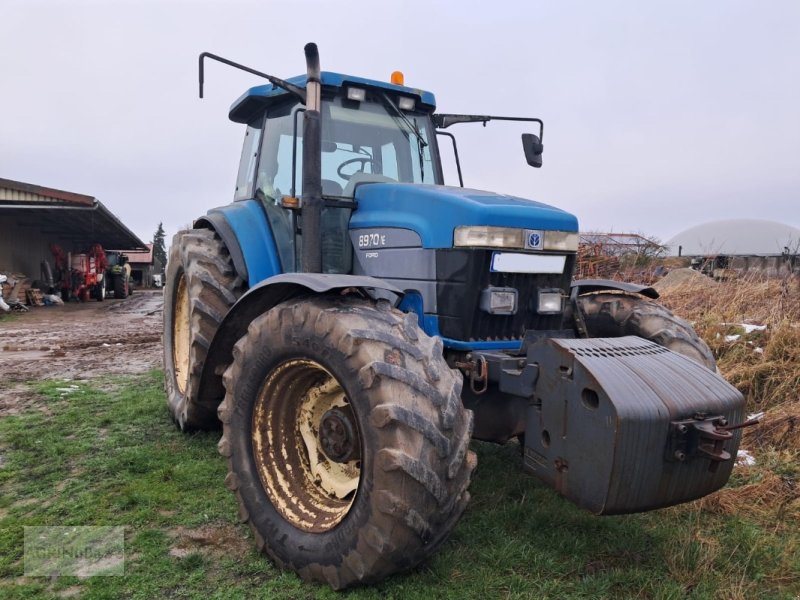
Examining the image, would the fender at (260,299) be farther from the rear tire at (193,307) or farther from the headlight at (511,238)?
the headlight at (511,238)

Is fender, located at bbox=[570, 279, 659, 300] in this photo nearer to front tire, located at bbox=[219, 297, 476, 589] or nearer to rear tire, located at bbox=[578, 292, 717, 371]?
rear tire, located at bbox=[578, 292, 717, 371]

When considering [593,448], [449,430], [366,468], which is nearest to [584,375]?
[593,448]

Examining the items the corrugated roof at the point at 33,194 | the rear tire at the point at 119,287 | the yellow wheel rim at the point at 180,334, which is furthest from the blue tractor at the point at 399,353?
the rear tire at the point at 119,287

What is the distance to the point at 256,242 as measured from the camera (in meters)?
4.12

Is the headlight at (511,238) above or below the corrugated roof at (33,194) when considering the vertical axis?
below

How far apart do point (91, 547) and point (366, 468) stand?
152cm

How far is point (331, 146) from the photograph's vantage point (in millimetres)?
3938

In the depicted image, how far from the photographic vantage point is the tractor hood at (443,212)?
3184 mm

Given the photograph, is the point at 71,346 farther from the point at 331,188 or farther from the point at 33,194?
the point at 33,194

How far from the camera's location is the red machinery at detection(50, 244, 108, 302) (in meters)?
20.6

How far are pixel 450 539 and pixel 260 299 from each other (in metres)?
1.57

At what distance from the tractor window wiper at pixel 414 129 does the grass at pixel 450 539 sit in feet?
6.76

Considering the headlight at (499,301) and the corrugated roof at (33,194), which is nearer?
the headlight at (499,301)

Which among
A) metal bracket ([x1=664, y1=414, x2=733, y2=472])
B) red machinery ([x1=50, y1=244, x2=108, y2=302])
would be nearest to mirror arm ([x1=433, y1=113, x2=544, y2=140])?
metal bracket ([x1=664, y1=414, x2=733, y2=472])
